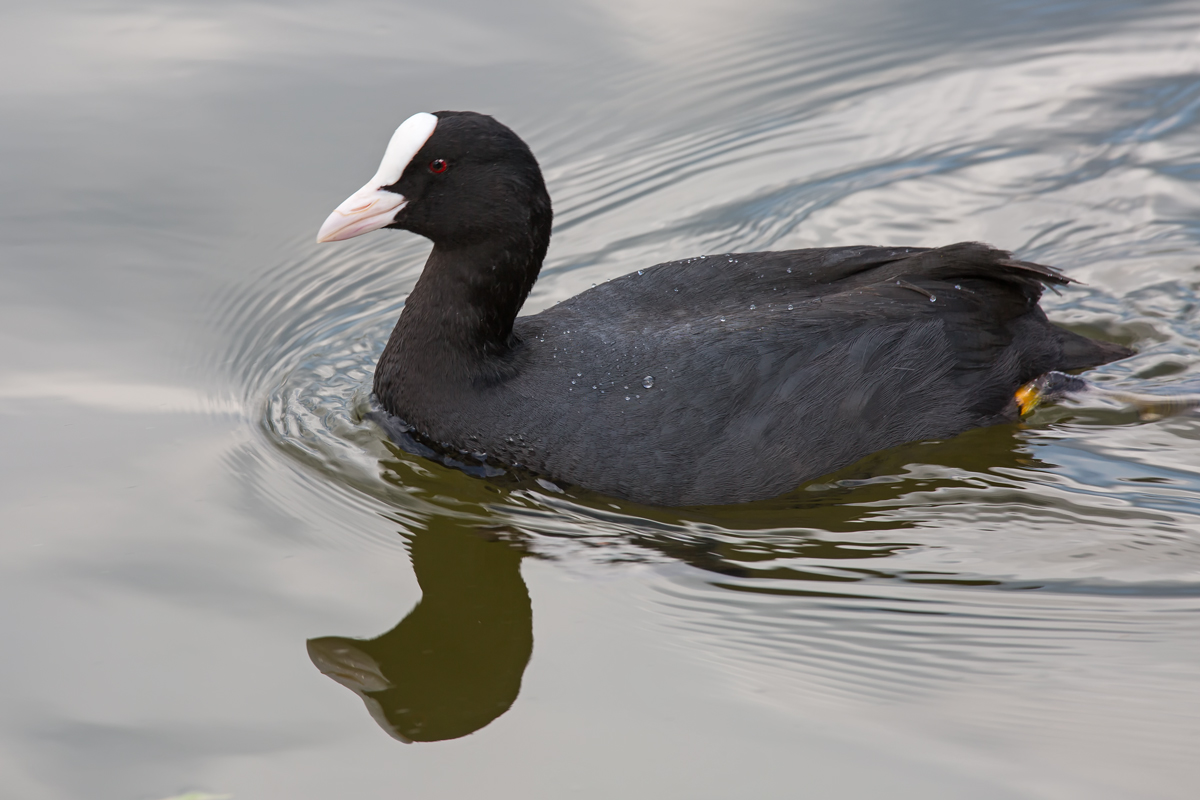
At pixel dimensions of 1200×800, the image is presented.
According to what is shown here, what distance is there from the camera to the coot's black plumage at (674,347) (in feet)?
12.9

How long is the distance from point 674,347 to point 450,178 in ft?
2.87

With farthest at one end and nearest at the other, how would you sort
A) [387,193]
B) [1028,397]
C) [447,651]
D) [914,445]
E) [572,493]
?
[1028,397] → [914,445] → [387,193] → [572,493] → [447,651]

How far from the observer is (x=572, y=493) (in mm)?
3990

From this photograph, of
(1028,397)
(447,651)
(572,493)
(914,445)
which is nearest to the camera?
(447,651)

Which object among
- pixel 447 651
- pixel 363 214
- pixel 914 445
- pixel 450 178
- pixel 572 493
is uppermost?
pixel 450 178

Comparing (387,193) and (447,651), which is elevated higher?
(387,193)

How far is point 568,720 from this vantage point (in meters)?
3.04

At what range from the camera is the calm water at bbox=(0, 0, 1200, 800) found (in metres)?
3.00

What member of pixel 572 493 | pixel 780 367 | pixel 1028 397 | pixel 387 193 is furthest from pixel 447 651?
pixel 1028 397

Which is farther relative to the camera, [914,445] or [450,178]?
[914,445]

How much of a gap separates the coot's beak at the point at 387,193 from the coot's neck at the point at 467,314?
23cm

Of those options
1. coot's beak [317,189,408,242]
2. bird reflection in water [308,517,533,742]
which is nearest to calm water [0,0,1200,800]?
bird reflection in water [308,517,533,742]

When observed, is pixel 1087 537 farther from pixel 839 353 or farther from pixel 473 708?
pixel 473 708

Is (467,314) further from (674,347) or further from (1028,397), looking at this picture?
(1028,397)
